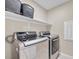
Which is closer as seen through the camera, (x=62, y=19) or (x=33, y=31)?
(x=33, y=31)

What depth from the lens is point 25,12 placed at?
146 cm

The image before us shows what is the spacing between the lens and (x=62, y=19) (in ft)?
11.4

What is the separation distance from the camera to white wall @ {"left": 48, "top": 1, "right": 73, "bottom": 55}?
337cm

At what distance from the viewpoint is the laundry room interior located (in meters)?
1.14

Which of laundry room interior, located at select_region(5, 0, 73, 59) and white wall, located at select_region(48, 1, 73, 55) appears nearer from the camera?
laundry room interior, located at select_region(5, 0, 73, 59)

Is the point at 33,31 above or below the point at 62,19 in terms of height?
below

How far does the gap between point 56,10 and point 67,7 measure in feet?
1.35

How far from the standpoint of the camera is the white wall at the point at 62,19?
3369 mm

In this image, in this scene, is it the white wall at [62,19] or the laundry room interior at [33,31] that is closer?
the laundry room interior at [33,31]

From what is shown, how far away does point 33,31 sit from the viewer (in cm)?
220

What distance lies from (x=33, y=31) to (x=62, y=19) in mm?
1682

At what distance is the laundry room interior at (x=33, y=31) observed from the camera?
114 cm
